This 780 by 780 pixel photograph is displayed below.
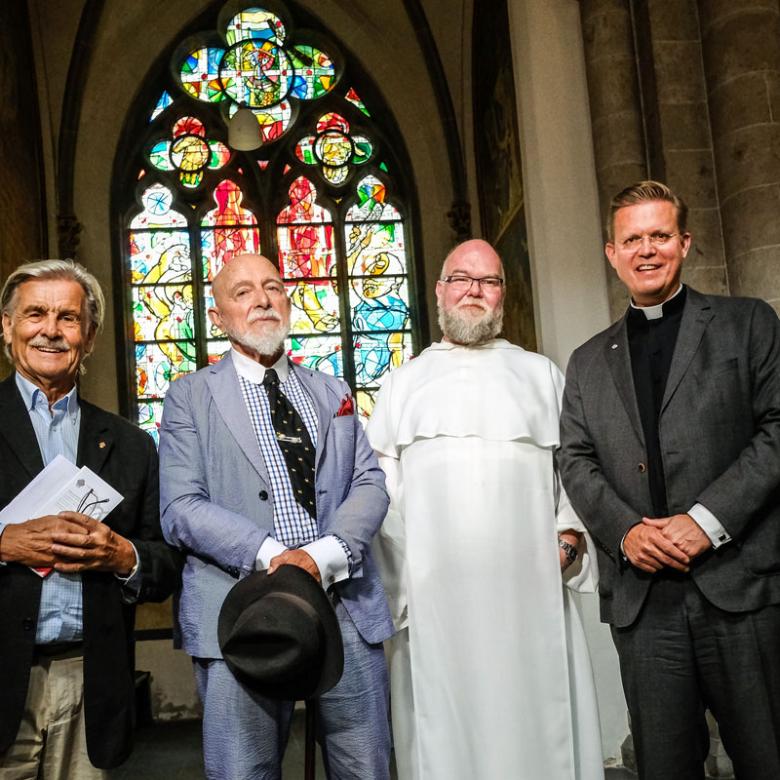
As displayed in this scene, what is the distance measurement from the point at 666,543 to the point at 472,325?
1.19 metres

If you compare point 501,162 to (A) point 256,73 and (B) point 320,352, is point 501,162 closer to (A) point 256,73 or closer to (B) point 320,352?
(B) point 320,352

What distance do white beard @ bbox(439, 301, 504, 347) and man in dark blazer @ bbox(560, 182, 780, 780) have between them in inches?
21.9

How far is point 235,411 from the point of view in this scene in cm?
319

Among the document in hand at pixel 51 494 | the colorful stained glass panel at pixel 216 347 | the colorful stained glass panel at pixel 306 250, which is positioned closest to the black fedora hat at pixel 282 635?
the document in hand at pixel 51 494

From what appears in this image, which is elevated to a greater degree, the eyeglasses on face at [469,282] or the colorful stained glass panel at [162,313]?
the colorful stained glass panel at [162,313]

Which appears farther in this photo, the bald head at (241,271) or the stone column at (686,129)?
the stone column at (686,129)

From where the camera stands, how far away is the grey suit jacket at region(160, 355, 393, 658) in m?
2.96

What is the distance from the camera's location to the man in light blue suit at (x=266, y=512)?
115 inches

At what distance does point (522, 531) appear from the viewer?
3.61m

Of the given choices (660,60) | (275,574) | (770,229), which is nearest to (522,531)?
(275,574)

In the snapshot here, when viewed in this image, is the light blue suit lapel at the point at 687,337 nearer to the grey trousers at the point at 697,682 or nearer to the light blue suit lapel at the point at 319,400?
the grey trousers at the point at 697,682

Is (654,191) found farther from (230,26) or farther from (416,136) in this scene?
(230,26)

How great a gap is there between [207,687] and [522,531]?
1.25 m

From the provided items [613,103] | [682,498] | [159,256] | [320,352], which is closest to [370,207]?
[320,352]
